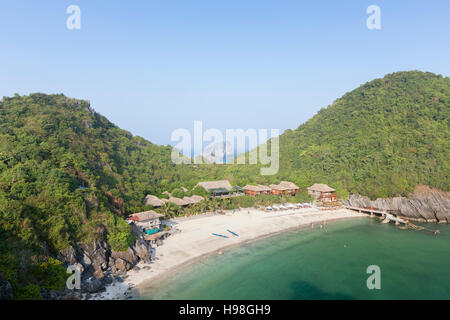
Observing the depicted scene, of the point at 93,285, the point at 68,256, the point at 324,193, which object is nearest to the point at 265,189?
the point at 324,193

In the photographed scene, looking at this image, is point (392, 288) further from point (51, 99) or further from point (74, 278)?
point (51, 99)

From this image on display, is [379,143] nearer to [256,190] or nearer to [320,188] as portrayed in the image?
[320,188]

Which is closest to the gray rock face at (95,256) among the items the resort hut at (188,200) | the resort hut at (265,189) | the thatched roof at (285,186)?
the resort hut at (188,200)

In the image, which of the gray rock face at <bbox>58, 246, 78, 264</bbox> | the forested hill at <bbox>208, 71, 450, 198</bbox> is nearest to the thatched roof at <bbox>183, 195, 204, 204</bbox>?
the forested hill at <bbox>208, 71, 450, 198</bbox>

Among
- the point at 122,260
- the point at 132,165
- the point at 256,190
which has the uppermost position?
the point at 132,165
